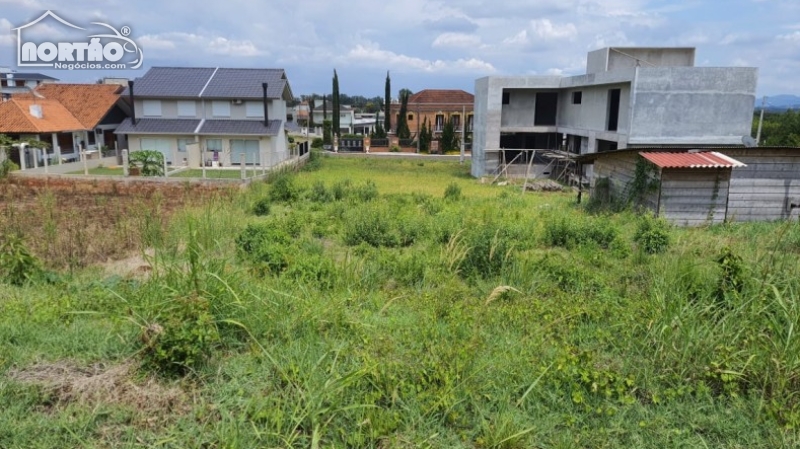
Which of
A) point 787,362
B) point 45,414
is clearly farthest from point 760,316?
point 45,414

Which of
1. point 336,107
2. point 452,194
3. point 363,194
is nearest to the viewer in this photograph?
point 363,194

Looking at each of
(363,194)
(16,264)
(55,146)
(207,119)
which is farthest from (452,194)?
(55,146)

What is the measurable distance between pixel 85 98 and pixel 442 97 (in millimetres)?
35434

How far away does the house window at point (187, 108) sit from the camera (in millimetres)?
30500

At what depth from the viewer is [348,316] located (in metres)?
5.29

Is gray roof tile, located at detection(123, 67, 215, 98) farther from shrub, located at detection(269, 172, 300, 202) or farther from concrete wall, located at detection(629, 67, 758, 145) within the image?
concrete wall, located at detection(629, 67, 758, 145)

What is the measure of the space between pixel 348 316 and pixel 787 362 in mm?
3733

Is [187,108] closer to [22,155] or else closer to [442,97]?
[22,155]

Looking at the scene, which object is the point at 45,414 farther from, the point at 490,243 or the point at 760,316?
the point at 760,316

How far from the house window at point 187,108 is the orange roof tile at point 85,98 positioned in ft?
14.1

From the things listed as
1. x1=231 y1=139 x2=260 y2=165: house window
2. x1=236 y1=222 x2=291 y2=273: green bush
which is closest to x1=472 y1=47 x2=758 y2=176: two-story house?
x1=231 y1=139 x2=260 y2=165: house window

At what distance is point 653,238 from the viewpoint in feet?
30.9

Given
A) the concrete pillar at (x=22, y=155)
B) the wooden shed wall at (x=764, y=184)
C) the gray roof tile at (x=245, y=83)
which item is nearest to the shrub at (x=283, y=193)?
the wooden shed wall at (x=764, y=184)

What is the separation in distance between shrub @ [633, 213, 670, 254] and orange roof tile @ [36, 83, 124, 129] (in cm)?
3006
